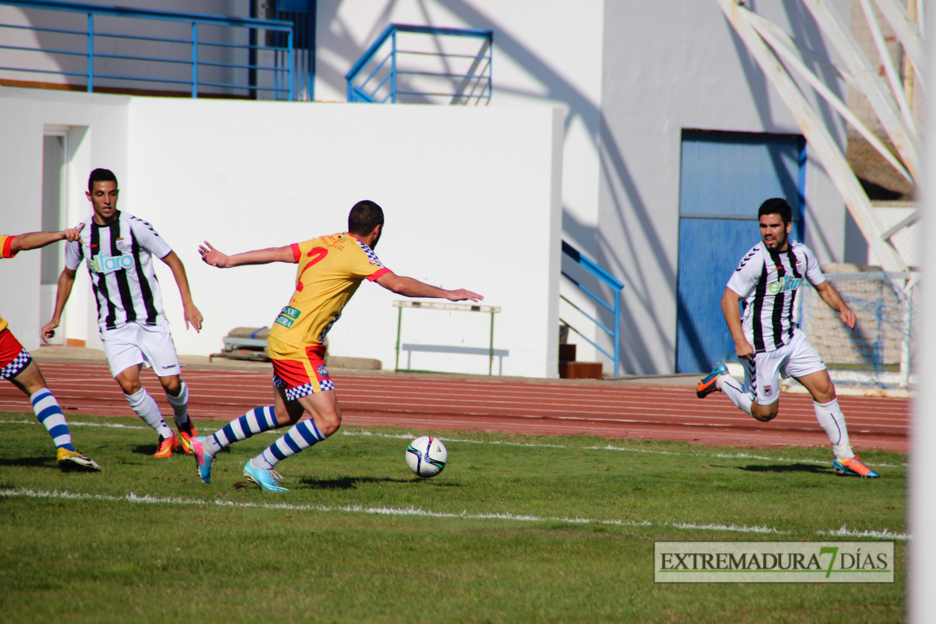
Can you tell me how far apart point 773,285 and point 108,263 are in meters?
5.16

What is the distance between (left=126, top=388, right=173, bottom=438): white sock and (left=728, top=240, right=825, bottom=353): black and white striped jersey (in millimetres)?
4642

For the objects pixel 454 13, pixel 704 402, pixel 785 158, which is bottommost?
pixel 704 402

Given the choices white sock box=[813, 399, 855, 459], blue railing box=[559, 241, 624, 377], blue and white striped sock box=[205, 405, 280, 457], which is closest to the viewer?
blue and white striped sock box=[205, 405, 280, 457]

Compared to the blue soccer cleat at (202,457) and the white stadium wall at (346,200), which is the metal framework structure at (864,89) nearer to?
the white stadium wall at (346,200)

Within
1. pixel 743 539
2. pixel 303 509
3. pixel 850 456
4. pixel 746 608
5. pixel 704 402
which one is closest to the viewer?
pixel 746 608

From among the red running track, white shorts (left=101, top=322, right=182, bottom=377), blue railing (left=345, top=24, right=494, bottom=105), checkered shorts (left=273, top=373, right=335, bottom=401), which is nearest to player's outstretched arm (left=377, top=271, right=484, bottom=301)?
checkered shorts (left=273, top=373, right=335, bottom=401)

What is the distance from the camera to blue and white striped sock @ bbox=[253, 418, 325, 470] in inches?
257

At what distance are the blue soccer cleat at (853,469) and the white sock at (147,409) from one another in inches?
209

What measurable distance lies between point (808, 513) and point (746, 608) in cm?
225

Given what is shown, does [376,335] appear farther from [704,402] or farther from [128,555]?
[128,555]

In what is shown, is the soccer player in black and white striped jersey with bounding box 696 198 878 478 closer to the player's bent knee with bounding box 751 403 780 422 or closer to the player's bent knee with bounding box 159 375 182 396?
the player's bent knee with bounding box 751 403 780 422

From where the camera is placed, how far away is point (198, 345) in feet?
63.5

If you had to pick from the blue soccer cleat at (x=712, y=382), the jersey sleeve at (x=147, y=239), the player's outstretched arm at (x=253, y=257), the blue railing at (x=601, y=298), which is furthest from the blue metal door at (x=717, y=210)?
the player's outstretched arm at (x=253, y=257)

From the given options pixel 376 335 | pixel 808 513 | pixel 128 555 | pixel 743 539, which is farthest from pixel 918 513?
pixel 376 335
